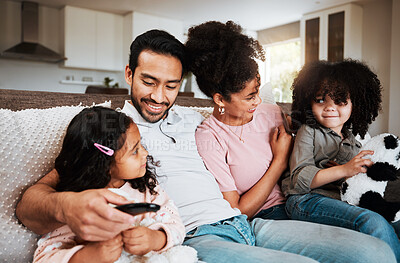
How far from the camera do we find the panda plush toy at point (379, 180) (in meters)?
1.10

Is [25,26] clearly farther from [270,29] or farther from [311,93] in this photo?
[311,93]

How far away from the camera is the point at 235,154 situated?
1.23 metres

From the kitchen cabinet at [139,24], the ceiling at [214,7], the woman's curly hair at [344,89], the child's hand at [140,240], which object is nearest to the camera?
the child's hand at [140,240]

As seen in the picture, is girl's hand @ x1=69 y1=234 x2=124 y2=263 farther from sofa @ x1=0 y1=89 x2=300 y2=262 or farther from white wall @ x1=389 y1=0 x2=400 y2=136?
white wall @ x1=389 y1=0 x2=400 y2=136

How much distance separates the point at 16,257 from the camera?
821 millimetres

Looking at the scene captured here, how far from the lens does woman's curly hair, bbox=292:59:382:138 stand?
1261mm

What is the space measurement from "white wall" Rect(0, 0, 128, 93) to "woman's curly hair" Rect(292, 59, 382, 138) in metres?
6.20

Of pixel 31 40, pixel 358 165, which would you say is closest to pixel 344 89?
pixel 358 165

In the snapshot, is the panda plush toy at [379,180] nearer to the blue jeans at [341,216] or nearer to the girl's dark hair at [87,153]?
the blue jeans at [341,216]

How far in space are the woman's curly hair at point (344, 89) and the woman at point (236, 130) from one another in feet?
0.52

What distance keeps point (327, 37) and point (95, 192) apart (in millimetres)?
6446

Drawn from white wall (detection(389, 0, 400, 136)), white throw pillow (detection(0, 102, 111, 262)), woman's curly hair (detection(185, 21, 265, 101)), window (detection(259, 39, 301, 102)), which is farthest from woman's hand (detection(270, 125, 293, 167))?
window (detection(259, 39, 301, 102))

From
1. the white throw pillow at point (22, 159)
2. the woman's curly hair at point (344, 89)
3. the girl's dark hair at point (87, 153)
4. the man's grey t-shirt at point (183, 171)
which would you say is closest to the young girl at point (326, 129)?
the woman's curly hair at point (344, 89)

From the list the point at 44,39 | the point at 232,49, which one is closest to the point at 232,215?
the point at 232,49
